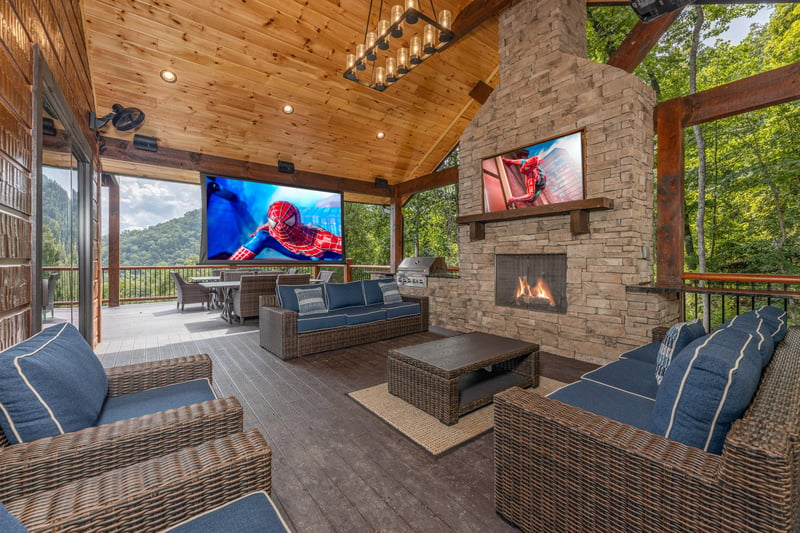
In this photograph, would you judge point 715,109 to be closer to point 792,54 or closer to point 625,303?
point 625,303

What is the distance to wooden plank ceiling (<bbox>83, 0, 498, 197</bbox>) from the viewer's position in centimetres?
392

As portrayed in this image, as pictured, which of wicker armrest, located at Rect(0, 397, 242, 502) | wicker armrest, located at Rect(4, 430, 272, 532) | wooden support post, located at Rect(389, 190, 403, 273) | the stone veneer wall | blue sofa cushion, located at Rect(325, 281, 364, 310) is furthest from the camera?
wooden support post, located at Rect(389, 190, 403, 273)

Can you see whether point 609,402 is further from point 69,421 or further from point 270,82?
point 270,82

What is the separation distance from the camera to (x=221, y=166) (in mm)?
5555

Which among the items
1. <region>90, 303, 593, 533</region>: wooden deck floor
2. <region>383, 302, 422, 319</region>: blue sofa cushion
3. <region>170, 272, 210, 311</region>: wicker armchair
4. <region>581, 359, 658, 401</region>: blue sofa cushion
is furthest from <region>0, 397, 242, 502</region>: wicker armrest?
<region>170, 272, 210, 311</region>: wicker armchair

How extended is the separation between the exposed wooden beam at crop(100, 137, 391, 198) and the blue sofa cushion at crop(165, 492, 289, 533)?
18.3ft

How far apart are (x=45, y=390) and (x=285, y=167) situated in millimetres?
5460

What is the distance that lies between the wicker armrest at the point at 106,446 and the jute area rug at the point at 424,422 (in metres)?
1.18

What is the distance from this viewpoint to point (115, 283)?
759cm

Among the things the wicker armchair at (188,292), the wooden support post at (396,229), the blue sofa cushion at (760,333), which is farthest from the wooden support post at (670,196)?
the wicker armchair at (188,292)

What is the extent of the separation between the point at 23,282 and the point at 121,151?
4.29 meters

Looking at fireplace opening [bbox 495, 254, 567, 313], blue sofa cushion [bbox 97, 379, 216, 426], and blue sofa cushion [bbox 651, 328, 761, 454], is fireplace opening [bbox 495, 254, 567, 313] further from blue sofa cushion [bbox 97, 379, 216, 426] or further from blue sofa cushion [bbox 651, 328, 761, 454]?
blue sofa cushion [bbox 97, 379, 216, 426]

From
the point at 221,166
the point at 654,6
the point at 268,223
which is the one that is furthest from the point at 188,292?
the point at 654,6

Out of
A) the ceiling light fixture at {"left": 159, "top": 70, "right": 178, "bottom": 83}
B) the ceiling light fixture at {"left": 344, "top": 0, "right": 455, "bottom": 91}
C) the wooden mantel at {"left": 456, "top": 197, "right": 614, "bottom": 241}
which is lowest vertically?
the wooden mantel at {"left": 456, "top": 197, "right": 614, "bottom": 241}
